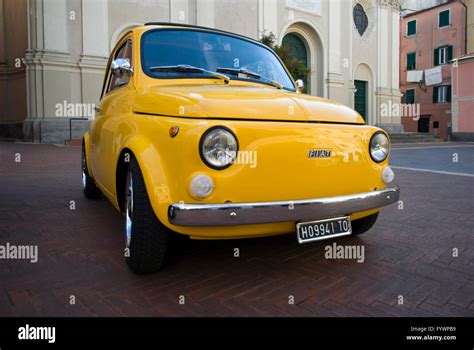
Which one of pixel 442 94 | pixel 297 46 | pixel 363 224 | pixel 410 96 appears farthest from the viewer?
pixel 410 96

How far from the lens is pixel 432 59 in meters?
34.2

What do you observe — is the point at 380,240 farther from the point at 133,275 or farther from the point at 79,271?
the point at 79,271

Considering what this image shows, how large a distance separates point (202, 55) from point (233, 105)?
1.29 m

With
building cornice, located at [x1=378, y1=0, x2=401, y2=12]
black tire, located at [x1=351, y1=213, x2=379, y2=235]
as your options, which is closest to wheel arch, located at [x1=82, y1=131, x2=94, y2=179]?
black tire, located at [x1=351, y1=213, x2=379, y2=235]

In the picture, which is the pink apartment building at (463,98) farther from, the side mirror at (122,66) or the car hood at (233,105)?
the side mirror at (122,66)

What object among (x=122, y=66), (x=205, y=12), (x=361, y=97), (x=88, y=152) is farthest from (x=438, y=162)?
(x=361, y=97)

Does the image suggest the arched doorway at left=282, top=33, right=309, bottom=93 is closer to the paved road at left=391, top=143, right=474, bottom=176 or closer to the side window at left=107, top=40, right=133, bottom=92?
the paved road at left=391, top=143, right=474, bottom=176

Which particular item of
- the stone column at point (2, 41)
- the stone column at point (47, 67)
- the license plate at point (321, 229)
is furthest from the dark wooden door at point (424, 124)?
the license plate at point (321, 229)

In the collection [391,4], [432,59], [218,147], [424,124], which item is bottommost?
[218,147]

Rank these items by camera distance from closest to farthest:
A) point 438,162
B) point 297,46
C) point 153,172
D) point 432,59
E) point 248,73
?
1. point 153,172
2. point 248,73
3. point 438,162
4. point 297,46
5. point 432,59

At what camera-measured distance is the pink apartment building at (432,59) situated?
3262 centimetres

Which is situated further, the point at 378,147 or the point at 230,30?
the point at 230,30

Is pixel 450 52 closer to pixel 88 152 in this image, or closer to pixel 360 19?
pixel 360 19

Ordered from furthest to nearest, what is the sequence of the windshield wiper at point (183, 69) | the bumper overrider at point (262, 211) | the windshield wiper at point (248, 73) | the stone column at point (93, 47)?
the stone column at point (93, 47), the windshield wiper at point (248, 73), the windshield wiper at point (183, 69), the bumper overrider at point (262, 211)
